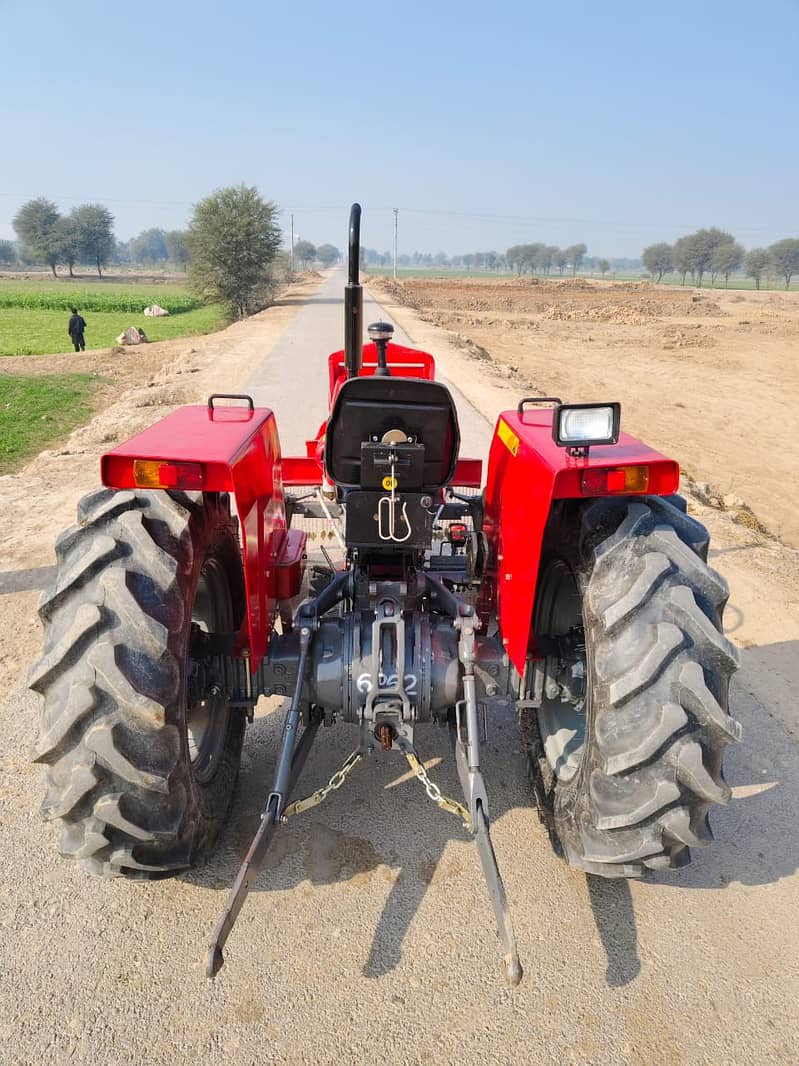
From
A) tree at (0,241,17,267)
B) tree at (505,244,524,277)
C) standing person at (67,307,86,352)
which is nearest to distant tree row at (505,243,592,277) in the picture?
tree at (505,244,524,277)

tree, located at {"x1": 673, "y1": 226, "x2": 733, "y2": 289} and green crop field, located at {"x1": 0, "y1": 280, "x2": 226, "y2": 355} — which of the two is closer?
green crop field, located at {"x1": 0, "y1": 280, "x2": 226, "y2": 355}

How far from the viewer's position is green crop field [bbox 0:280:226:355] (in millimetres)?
26203

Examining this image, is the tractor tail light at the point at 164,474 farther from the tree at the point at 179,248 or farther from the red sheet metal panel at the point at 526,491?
the tree at the point at 179,248

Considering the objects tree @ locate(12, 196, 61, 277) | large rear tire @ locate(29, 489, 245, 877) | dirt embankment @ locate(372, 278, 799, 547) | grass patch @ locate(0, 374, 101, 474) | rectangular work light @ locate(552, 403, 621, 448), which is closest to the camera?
large rear tire @ locate(29, 489, 245, 877)

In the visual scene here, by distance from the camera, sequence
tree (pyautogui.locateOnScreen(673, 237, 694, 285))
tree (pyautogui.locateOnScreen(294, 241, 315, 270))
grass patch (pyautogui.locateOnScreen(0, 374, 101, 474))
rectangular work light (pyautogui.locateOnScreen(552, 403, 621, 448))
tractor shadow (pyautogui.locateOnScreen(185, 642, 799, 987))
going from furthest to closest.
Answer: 1. tree (pyautogui.locateOnScreen(294, 241, 315, 270))
2. tree (pyautogui.locateOnScreen(673, 237, 694, 285))
3. grass patch (pyautogui.locateOnScreen(0, 374, 101, 474))
4. tractor shadow (pyautogui.locateOnScreen(185, 642, 799, 987))
5. rectangular work light (pyautogui.locateOnScreen(552, 403, 621, 448))

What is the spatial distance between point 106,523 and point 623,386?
15993 mm

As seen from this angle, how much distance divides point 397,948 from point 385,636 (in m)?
1.02

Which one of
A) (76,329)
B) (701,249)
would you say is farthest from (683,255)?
(76,329)

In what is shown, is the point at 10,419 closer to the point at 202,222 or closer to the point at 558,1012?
the point at 558,1012

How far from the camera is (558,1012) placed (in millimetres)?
2096

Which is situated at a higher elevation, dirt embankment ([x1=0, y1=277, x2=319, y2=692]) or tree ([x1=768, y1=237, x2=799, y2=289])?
tree ([x1=768, y1=237, x2=799, y2=289])

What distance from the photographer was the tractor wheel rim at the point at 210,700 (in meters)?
2.72

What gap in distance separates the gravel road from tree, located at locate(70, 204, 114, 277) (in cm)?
10526

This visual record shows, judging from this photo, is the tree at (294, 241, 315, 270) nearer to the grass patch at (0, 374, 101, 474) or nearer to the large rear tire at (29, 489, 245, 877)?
the grass patch at (0, 374, 101, 474)
